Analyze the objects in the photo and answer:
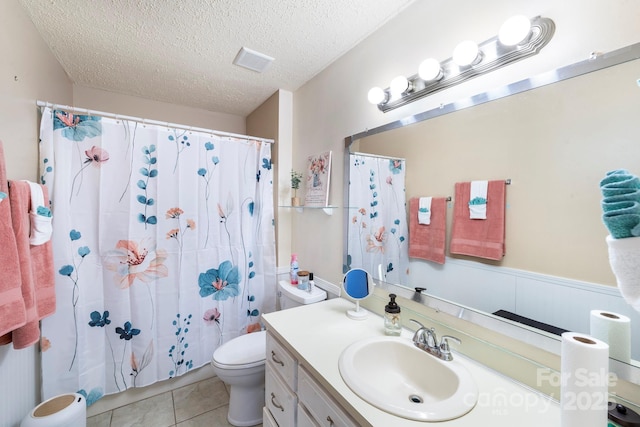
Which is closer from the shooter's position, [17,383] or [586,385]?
[586,385]

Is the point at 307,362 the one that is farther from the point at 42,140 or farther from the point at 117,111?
the point at 117,111

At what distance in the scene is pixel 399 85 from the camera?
1244 millimetres

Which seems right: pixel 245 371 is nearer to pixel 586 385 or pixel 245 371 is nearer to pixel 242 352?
pixel 242 352

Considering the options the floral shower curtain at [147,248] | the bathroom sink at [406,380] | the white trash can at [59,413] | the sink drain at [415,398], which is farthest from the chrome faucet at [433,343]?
the white trash can at [59,413]

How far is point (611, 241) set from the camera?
63cm

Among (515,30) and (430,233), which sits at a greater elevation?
(515,30)

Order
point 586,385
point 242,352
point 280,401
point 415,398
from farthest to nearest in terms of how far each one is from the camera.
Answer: point 242,352 < point 280,401 < point 415,398 < point 586,385

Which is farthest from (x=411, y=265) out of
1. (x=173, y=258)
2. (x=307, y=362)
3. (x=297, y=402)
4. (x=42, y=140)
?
(x=42, y=140)

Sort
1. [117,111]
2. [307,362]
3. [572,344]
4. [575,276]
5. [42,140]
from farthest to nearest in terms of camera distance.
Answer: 1. [117,111]
2. [42,140]
3. [307,362]
4. [575,276]
5. [572,344]

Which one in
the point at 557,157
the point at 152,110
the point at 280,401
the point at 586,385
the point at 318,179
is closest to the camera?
the point at 586,385

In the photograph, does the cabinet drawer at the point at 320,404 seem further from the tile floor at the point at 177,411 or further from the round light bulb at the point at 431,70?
the round light bulb at the point at 431,70

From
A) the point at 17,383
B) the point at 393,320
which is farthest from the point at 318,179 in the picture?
the point at 17,383

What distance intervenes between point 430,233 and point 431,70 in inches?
27.6

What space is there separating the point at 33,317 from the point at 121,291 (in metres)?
0.56
